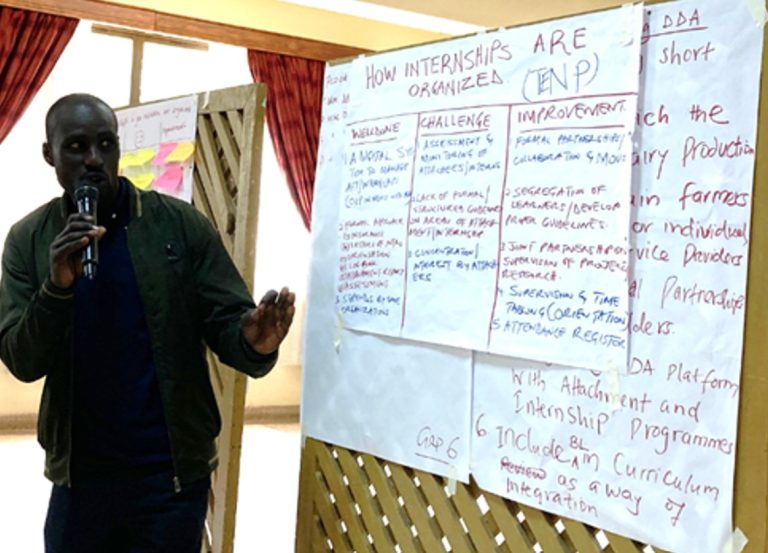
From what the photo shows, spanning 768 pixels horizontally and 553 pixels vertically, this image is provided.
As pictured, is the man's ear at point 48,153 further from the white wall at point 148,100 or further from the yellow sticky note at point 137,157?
the white wall at point 148,100

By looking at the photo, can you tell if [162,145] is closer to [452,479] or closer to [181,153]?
[181,153]

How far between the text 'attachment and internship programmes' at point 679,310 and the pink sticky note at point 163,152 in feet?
5.07

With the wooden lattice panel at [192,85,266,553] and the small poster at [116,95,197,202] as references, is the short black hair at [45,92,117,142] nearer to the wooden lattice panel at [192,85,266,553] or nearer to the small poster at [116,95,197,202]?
the wooden lattice panel at [192,85,266,553]

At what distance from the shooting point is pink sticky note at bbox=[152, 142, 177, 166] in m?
2.66

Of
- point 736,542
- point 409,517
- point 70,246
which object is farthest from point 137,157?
point 736,542

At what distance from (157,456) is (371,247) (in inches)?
28.1

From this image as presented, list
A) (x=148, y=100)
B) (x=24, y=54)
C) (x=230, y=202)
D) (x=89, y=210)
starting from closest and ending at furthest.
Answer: (x=89, y=210) < (x=230, y=202) < (x=148, y=100) < (x=24, y=54)

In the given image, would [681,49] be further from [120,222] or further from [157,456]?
[157,456]

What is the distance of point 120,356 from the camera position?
5.58 ft

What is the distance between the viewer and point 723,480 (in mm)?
1426

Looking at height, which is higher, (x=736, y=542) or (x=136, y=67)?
(x=136, y=67)

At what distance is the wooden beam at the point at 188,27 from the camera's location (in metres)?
5.07

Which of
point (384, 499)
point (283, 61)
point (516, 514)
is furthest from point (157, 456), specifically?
point (283, 61)

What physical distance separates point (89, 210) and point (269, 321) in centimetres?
40
